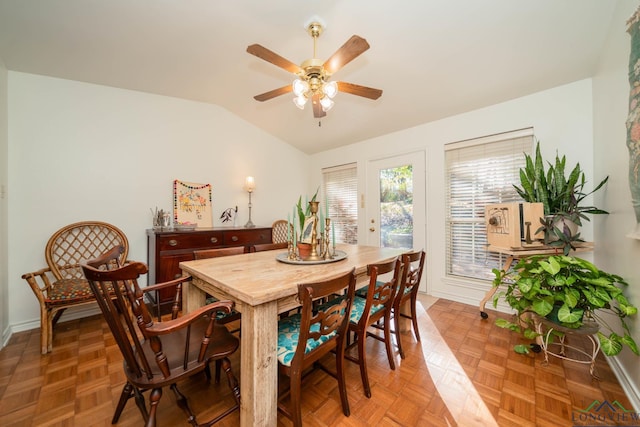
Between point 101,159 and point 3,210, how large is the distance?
34.3 inches

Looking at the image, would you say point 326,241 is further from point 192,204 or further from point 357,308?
point 192,204

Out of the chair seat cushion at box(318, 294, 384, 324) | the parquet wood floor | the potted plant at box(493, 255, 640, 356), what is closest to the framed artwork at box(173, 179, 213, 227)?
the parquet wood floor

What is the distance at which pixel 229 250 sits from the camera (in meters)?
2.13

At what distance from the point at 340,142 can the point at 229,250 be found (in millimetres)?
2665

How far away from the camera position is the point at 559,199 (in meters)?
2.12

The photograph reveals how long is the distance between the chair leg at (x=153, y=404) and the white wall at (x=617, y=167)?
2468mm

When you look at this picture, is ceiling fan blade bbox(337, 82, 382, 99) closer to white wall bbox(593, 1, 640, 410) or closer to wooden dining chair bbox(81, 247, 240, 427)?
white wall bbox(593, 1, 640, 410)

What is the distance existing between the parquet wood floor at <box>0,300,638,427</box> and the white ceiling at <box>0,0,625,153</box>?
2.44 metres

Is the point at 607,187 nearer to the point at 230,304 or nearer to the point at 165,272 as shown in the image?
the point at 230,304

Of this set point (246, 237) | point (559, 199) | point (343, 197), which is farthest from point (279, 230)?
point (559, 199)

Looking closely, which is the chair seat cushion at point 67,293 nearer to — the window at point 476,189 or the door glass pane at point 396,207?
the door glass pane at point 396,207

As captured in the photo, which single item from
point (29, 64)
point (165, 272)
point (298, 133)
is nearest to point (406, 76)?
point (298, 133)

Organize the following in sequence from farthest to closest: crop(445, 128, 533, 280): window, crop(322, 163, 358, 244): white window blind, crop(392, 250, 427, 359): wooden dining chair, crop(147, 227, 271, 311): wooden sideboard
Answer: crop(322, 163, 358, 244): white window blind
crop(445, 128, 533, 280): window
crop(147, 227, 271, 311): wooden sideboard
crop(392, 250, 427, 359): wooden dining chair

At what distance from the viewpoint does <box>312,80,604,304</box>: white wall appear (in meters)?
2.28
